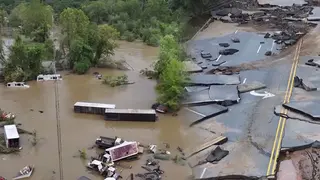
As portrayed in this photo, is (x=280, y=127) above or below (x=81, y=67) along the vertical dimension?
below

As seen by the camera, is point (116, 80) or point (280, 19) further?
point (280, 19)

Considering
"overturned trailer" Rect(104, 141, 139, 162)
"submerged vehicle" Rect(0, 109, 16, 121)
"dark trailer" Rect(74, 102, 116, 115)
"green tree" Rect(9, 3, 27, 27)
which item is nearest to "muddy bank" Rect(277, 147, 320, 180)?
"overturned trailer" Rect(104, 141, 139, 162)

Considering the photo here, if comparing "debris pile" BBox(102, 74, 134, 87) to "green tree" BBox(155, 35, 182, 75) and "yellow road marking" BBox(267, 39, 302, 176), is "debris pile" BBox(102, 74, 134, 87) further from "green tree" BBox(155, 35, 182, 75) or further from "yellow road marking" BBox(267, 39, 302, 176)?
"yellow road marking" BBox(267, 39, 302, 176)

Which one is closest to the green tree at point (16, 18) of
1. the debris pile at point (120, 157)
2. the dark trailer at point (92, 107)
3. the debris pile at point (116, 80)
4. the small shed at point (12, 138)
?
the debris pile at point (116, 80)

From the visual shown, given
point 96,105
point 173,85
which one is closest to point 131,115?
point 96,105

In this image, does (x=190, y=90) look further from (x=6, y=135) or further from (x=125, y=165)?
(x=6, y=135)

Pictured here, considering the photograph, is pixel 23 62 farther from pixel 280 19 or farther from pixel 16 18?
pixel 280 19
